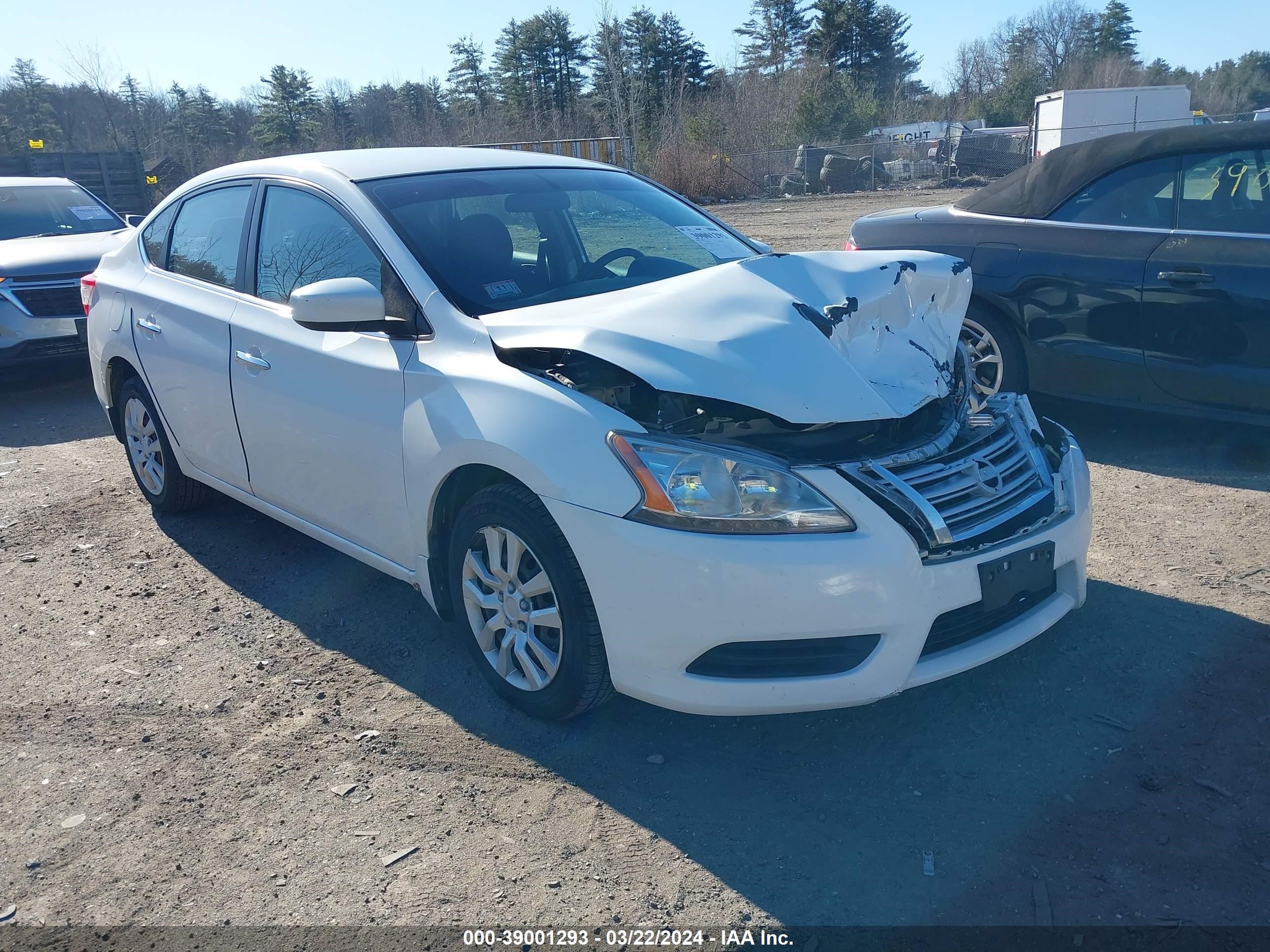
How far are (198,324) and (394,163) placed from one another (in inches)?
44.8

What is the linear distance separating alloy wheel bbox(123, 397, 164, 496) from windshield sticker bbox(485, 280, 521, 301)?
2.39 m

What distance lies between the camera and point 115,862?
2.74 m

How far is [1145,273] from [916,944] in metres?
4.02

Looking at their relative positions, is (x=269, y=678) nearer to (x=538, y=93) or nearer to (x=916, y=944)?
(x=916, y=944)

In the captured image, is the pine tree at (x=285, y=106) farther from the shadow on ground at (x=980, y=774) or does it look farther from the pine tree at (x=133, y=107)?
the shadow on ground at (x=980, y=774)

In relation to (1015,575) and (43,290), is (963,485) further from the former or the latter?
(43,290)

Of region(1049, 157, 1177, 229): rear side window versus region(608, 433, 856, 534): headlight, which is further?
region(1049, 157, 1177, 229): rear side window

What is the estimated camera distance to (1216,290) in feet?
15.9

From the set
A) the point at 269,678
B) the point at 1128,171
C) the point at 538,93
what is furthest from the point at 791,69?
the point at 269,678

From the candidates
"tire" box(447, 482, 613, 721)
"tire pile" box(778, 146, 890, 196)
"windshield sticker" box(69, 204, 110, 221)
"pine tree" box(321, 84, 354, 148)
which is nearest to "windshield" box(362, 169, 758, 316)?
"tire" box(447, 482, 613, 721)

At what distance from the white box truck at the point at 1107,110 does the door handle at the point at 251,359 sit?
3040 cm

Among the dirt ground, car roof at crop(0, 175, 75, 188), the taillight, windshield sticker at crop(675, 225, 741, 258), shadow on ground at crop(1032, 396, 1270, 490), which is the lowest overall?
the dirt ground

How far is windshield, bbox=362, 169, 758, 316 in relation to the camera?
3514 mm

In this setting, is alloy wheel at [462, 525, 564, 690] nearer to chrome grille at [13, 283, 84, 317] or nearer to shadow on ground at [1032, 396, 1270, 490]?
shadow on ground at [1032, 396, 1270, 490]
